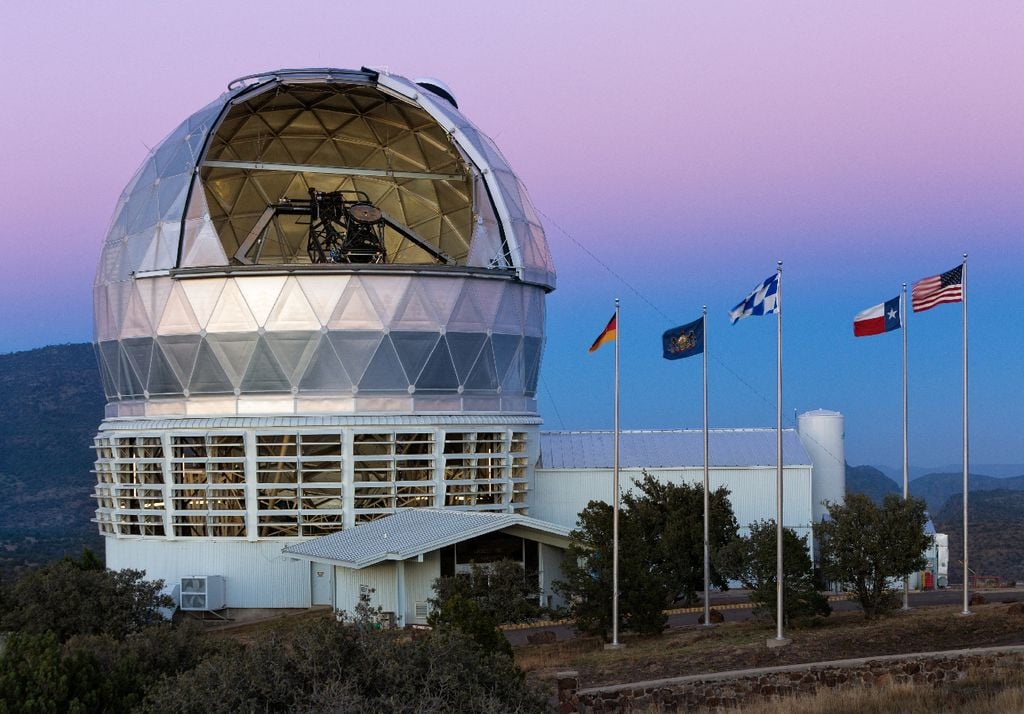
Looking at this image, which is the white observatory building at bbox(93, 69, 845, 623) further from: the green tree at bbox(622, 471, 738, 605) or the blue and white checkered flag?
the blue and white checkered flag

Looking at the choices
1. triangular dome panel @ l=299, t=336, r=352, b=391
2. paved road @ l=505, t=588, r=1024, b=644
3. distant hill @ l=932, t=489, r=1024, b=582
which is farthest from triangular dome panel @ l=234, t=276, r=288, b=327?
distant hill @ l=932, t=489, r=1024, b=582

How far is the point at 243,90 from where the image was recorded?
43.1 metres

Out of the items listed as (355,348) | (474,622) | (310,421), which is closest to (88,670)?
(474,622)

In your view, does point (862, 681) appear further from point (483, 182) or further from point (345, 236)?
point (345, 236)

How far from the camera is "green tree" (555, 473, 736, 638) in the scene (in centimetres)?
3023

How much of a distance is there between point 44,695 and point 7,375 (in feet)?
391

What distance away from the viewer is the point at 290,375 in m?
40.2

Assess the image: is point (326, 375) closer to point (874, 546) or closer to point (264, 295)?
point (264, 295)

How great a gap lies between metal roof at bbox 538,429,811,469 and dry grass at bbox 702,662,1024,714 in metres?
24.3

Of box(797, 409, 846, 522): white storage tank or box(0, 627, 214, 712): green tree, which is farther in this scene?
box(797, 409, 846, 522): white storage tank

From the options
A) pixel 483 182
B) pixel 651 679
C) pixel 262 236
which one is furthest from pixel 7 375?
pixel 651 679

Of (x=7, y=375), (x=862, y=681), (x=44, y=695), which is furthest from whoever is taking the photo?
(x=7, y=375)

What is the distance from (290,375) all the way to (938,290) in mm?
19321

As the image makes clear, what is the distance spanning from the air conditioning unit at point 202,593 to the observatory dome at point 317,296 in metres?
5.03
